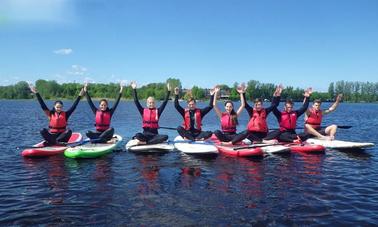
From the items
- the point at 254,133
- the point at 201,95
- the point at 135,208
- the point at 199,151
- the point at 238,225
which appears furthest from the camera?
the point at 201,95

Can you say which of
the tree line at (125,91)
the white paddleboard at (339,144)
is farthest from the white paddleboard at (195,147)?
the tree line at (125,91)

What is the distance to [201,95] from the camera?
14150cm

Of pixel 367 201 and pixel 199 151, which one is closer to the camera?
pixel 367 201

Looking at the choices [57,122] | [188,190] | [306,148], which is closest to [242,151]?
[306,148]

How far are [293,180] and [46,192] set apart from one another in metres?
6.85

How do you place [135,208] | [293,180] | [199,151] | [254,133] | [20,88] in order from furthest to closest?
1. [20,88]
2. [254,133]
3. [199,151]
4. [293,180]
5. [135,208]

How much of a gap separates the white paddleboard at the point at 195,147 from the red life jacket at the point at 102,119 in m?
2.99

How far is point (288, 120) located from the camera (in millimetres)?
16281

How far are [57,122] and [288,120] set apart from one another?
31.2 ft

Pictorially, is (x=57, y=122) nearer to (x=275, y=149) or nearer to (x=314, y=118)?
(x=275, y=149)

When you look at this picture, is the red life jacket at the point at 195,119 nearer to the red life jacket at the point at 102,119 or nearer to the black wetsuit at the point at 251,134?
the black wetsuit at the point at 251,134

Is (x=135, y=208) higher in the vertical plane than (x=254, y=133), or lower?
lower

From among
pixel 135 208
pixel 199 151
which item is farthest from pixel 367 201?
pixel 199 151

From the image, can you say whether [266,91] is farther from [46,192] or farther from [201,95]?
[46,192]
